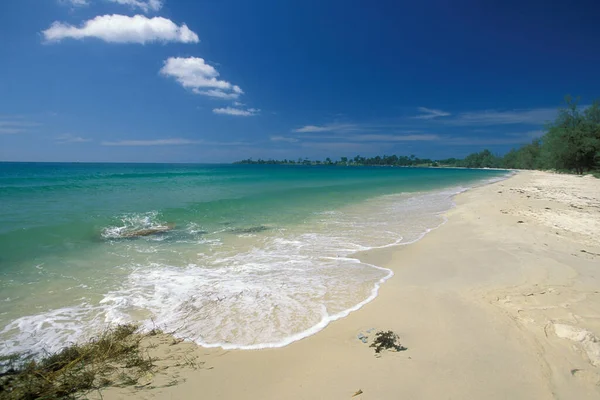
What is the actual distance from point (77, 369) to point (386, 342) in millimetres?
3709

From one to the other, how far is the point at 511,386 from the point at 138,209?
17878 mm

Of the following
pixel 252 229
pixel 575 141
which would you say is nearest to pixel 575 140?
pixel 575 141

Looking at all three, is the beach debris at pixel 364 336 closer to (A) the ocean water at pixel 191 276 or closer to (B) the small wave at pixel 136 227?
(A) the ocean water at pixel 191 276

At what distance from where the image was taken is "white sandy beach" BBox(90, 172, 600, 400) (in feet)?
9.52

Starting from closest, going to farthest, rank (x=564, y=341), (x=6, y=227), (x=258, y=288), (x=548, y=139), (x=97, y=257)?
(x=564, y=341)
(x=258, y=288)
(x=97, y=257)
(x=6, y=227)
(x=548, y=139)

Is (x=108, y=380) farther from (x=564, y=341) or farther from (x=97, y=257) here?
(x=97, y=257)

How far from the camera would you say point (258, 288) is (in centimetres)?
571

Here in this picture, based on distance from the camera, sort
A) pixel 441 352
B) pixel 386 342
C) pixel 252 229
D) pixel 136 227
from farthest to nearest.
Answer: pixel 136 227, pixel 252 229, pixel 386 342, pixel 441 352

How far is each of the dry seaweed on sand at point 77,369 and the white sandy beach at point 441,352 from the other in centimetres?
21

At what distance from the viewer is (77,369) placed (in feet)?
10.5

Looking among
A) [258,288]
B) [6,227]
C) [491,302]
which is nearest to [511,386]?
[491,302]

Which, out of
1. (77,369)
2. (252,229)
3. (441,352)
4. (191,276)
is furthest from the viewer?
(252,229)

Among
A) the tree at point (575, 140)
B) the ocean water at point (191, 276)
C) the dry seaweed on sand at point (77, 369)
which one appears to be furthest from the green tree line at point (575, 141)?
the dry seaweed on sand at point (77, 369)

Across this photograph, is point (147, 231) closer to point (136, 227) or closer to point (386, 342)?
point (136, 227)
